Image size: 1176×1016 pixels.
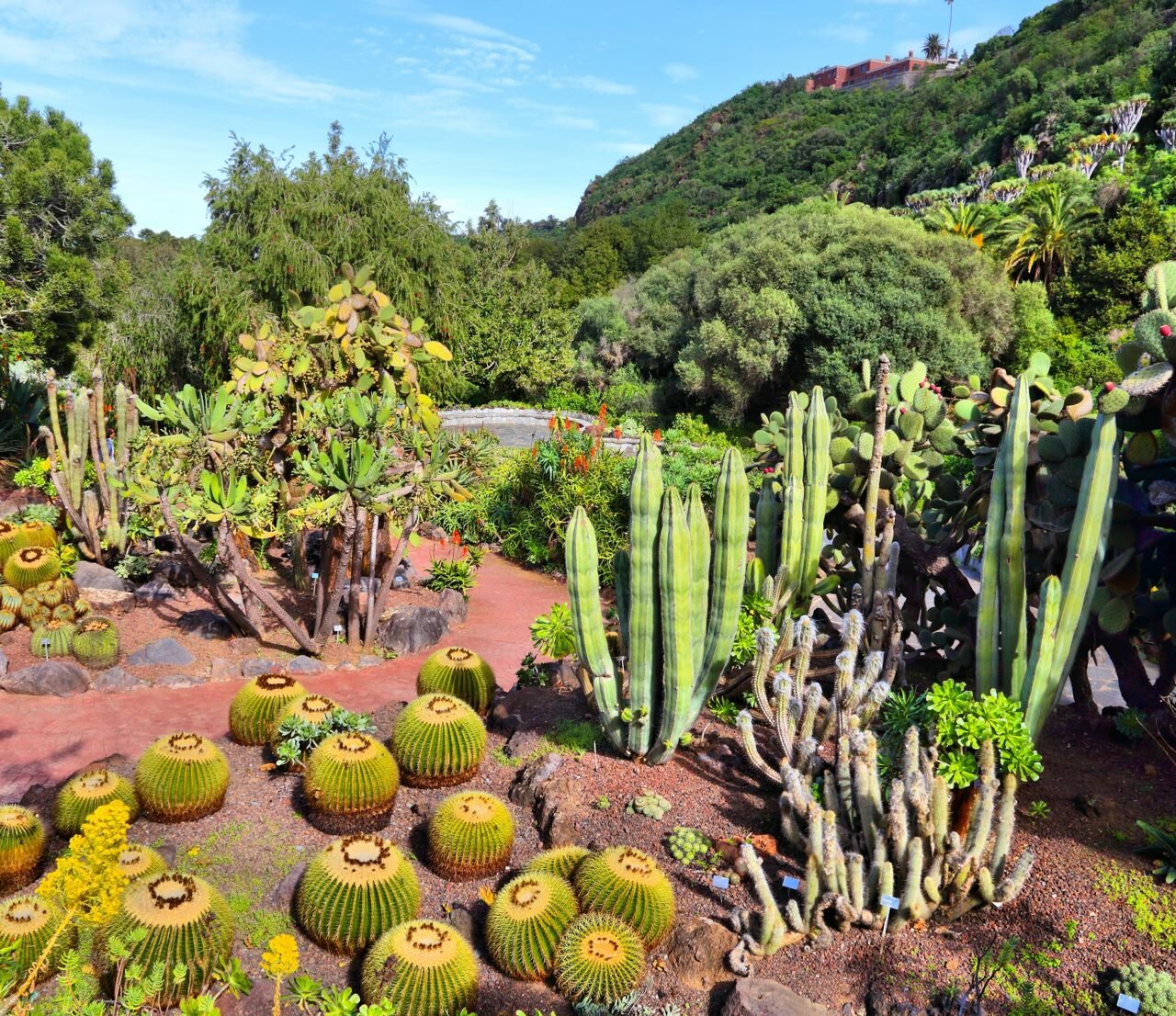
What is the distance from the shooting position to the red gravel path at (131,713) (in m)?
5.50

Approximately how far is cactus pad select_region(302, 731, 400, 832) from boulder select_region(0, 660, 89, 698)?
3.19 metres

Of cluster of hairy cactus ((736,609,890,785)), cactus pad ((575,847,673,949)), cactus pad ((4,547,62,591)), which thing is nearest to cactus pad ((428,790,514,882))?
cactus pad ((575,847,673,949))

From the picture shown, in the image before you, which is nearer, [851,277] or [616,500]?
[616,500]

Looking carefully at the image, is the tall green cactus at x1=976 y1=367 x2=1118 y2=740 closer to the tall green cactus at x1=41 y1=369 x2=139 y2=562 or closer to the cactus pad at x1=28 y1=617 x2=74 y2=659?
the cactus pad at x1=28 y1=617 x2=74 y2=659

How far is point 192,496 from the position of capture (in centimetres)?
643

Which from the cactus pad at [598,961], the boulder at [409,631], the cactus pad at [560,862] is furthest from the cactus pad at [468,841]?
the boulder at [409,631]

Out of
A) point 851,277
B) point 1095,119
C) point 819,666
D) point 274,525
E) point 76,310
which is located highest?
point 1095,119

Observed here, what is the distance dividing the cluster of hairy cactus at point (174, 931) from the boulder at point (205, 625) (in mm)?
4416

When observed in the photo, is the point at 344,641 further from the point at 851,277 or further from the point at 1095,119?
the point at 1095,119

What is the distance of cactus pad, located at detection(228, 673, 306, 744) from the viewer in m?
5.36

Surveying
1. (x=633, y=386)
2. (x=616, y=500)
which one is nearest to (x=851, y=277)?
(x=633, y=386)

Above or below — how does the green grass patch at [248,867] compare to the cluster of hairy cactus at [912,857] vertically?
below

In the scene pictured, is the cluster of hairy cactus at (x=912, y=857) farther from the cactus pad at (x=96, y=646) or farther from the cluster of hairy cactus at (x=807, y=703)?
the cactus pad at (x=96, y=646)

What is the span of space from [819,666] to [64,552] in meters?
7.16
